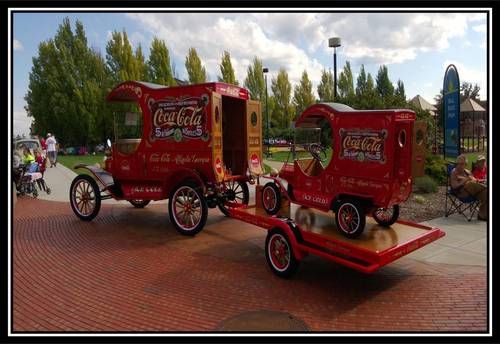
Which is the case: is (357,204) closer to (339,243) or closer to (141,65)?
(339,243)

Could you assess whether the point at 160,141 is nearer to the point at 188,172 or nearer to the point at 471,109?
the point at 188,172

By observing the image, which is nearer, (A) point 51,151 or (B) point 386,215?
(B) point 386,215

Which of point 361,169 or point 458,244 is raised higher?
point 361,169

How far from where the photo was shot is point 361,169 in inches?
240

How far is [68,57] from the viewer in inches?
1588

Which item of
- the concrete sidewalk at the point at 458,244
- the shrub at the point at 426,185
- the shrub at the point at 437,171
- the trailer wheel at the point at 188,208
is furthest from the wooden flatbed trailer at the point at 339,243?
the shrub at the point at 437,171

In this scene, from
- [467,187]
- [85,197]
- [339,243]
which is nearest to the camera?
[339,243]

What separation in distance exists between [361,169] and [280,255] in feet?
5.88

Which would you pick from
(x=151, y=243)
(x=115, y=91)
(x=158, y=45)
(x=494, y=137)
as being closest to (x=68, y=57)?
(x=158, y=45)

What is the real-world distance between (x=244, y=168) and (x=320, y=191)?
2441mm

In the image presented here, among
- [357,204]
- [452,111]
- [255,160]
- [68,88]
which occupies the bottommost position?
[357,204]

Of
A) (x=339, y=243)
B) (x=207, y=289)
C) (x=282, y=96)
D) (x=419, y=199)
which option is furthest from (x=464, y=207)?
(x=282, y=96)
